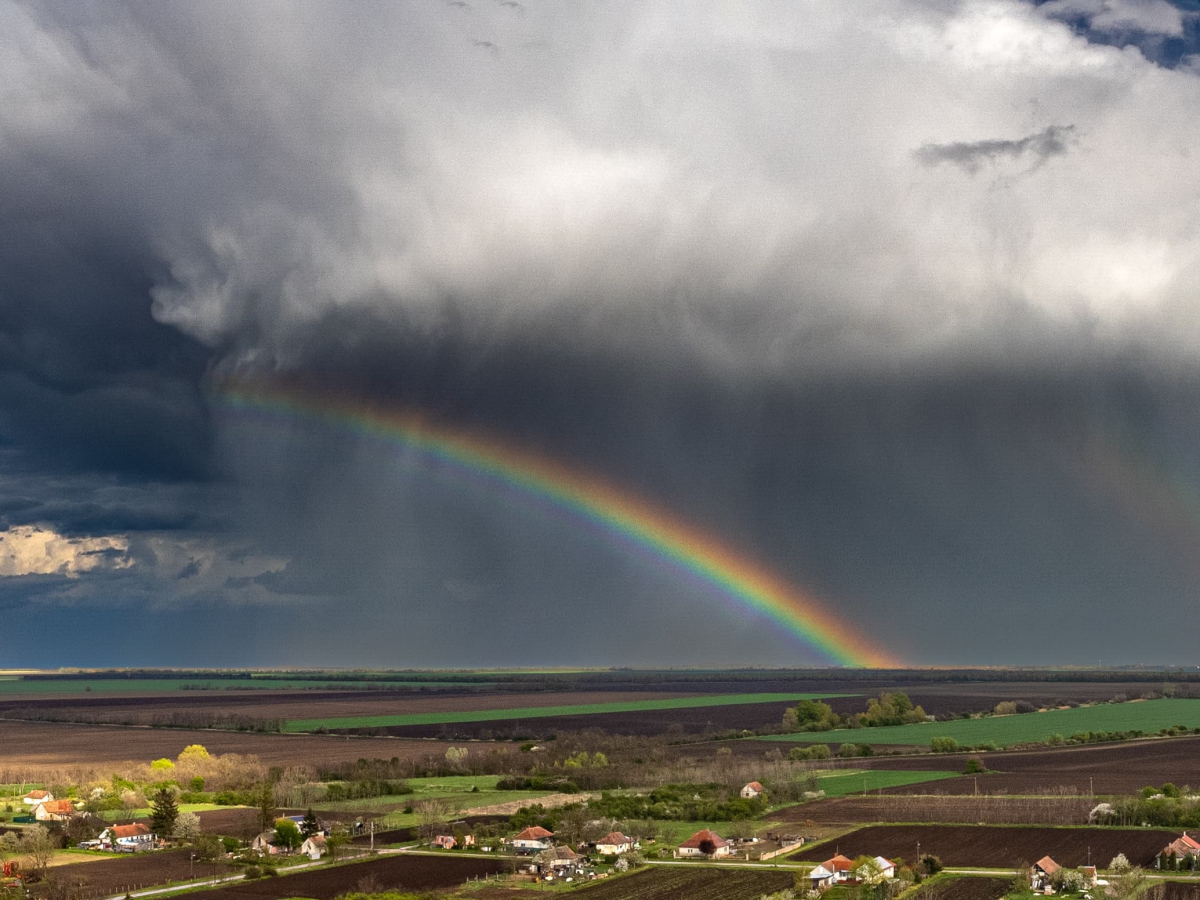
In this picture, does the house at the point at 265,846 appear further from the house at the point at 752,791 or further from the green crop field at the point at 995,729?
the green crop field at the point at 995,729

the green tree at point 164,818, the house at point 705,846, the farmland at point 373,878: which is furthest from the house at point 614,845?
the green tree at point 164,818

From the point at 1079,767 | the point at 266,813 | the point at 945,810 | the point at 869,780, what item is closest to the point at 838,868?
the point at 945,810

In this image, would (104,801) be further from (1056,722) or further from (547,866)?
(1056,722)

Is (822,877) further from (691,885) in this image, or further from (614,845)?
(614,845)

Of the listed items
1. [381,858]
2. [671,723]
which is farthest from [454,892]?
[671,723]

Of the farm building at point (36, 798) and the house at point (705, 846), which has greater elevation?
the farm building at point (36, 798)

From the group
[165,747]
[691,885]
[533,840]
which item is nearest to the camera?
[691,885]
